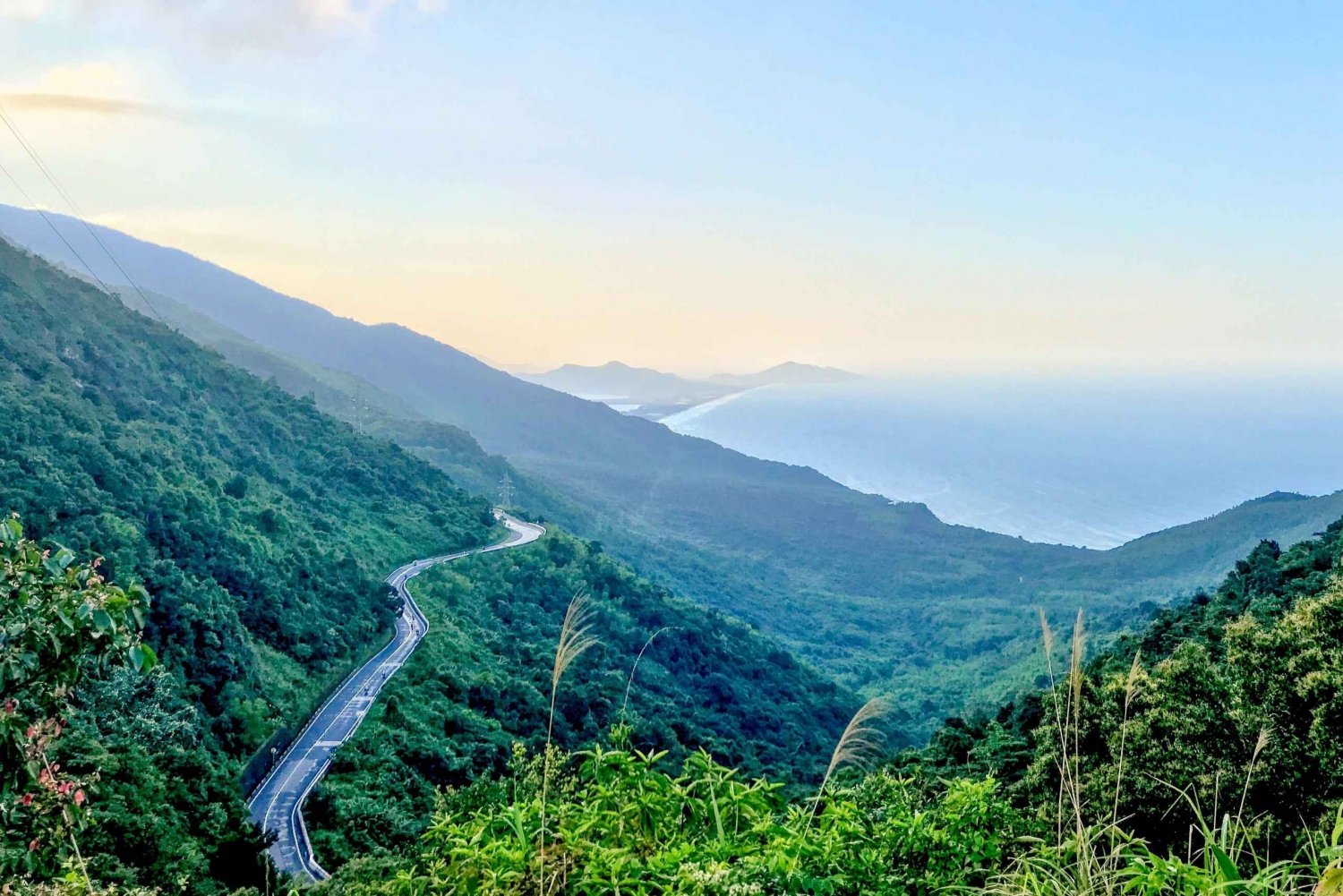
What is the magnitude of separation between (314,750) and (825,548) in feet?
192

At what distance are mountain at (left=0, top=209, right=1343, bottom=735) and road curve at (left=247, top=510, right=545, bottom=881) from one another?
1994 centimetres

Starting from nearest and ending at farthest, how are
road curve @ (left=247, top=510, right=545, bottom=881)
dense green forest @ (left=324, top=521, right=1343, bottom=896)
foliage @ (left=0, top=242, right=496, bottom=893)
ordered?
dense green forest @ (left=324, top=521, right=1343, bottom=896)
foliage @ (left=0, top=242, right=496, bottom=893)
road curve @ (left=247, top=510, right=545, bottom=881)

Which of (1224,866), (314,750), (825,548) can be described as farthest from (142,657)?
(825,548)

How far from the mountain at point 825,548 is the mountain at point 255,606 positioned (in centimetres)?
1184

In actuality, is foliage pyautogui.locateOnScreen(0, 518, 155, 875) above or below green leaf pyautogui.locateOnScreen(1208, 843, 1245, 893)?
below

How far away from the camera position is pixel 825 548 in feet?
236

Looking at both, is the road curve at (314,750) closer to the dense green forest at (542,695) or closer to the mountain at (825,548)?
the dense green forest at (542,695)

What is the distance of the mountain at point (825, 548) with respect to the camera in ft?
150

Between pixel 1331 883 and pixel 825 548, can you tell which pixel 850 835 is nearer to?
pixel 1331 883

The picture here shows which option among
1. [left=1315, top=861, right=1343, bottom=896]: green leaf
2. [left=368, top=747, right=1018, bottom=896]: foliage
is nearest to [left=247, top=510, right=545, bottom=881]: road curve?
[left=368, top=747, right=1018, bottom=896]: foliage

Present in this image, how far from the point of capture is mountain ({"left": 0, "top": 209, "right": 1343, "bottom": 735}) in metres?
45.8

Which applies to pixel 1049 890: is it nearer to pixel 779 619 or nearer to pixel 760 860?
pixel 760 860

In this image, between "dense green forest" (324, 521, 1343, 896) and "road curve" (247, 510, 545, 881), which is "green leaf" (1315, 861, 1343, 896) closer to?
"dense green forest" (324, 521, 1343, 896)

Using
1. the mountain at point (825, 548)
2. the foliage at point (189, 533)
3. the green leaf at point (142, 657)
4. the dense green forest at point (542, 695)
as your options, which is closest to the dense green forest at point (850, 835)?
the green leaf at point (142, 657)
